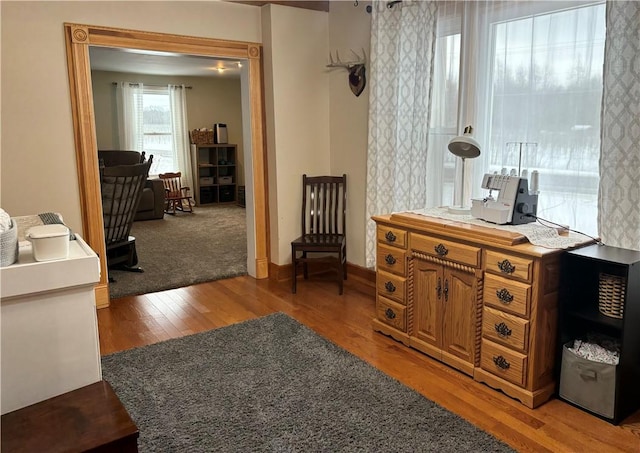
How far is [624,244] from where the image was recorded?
255cm

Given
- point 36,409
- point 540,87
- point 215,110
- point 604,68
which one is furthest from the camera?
point 215,110

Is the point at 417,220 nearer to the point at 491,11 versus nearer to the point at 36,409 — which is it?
the point at 491,11

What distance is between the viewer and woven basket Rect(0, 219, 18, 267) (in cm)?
141

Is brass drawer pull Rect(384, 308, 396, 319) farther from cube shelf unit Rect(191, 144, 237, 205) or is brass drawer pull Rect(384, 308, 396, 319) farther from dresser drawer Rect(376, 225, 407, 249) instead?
cube shelf unit Rect(191, 144, 237, 205)

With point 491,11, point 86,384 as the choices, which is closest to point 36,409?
point 86,384

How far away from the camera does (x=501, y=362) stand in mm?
2566

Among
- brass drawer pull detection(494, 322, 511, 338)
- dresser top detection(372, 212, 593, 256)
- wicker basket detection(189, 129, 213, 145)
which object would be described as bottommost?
brass drawer pull detection(494, 322, 511, 338)

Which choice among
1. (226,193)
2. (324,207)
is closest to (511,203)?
(324,207)

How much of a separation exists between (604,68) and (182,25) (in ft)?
9.96

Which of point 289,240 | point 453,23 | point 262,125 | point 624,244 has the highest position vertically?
point 453,23

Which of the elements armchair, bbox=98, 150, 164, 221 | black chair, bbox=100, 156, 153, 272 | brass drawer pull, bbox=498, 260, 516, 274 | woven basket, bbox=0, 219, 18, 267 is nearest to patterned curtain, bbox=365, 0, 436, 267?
brass drawer pull, bbox=498, 260, 516, 274

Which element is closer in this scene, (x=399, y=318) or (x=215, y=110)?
(x=399, y=318)

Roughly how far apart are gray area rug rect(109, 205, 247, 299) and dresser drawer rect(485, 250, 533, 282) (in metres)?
2.77

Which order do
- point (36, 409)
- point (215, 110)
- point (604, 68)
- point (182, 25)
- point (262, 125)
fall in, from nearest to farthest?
point (36, 409), point (604, 68), point (182, 25), point (262, 125), point (215, 110)
